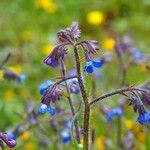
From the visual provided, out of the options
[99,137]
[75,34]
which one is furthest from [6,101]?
[75,34]

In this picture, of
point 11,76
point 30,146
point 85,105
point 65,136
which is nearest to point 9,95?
point 30,146

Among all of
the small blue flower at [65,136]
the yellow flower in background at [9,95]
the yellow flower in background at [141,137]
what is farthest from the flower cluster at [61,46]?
the yellow flower in background at [9,95]

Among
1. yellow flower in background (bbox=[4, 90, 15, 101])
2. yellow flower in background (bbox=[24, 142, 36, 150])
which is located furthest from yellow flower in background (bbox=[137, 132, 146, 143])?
yellow flower in background (bbox=[4, 90, 15, 101])

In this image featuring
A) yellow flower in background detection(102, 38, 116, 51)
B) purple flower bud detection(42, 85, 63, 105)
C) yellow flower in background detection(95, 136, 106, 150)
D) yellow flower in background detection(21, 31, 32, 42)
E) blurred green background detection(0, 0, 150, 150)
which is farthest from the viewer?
yellow flower in background detection(21, 31, 32, 42)

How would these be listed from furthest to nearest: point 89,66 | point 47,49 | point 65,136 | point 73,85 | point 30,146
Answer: point 47,49 < point 30,146 < point 65,136 < point 73,85 < point 89,66

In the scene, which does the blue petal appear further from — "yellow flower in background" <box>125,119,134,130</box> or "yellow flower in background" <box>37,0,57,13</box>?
"yellow flower in background" <box>37,0,57,13</box>

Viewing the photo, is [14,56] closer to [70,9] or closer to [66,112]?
[70,9]

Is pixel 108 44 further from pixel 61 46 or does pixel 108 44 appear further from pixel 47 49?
pixel 61 46
